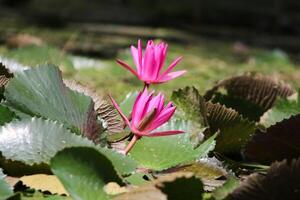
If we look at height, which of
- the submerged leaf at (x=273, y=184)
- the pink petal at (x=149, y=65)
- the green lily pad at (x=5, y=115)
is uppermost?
the pink petal at (x=149, y=65)

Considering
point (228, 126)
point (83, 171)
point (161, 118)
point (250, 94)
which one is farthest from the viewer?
point (250, 94)

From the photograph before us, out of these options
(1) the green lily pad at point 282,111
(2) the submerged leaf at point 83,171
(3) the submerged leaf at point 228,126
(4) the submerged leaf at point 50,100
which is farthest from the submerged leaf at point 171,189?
(1) the green lily pad at point 282,111

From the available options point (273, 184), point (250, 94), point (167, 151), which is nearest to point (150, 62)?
point (167, 151)

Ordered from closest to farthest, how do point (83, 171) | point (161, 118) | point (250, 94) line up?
1. point (83, 171)
2. point (161, 118)
3. point (250, 94)

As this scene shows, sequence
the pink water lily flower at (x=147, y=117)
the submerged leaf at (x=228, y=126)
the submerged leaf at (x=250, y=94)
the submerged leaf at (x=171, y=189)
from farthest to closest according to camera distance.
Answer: the submerged leaf at (x=250, y=94)
the submerged leaf at (x=228, y=126)
the pink water lily flower at (x=147, y=117)
the submerged leaf at (x=171, y=189)

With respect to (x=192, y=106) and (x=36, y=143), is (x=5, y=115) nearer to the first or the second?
(x=36, y=143)

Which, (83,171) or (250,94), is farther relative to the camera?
(250,94)

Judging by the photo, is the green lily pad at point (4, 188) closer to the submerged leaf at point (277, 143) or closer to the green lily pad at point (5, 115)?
the green lily pad at point (5, 115)
